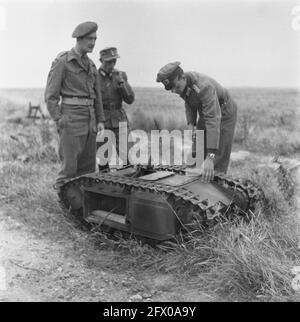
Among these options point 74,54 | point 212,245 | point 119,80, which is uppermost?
point 74,54

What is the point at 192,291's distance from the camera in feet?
12.1

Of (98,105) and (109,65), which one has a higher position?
(109,65)

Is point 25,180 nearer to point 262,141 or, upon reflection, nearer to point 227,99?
point 227,99

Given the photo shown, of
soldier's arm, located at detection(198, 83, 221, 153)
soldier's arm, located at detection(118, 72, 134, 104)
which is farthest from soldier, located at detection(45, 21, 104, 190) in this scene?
soldier's arm, located at detection(198, 83, 221, 153)

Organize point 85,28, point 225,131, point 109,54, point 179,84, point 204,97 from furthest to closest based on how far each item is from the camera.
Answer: point 109,54
point 225,131
point 85,28
point 204,97
point 179,84

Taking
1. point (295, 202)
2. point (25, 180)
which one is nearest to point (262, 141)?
point (295, 202)

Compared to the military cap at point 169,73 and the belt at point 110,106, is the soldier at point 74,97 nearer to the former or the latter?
the belt at point 110,106

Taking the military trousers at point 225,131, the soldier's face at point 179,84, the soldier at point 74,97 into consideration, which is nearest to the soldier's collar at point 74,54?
the soldier at point 74,97

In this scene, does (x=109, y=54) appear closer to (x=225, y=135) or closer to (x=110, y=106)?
(x=110, y=106)

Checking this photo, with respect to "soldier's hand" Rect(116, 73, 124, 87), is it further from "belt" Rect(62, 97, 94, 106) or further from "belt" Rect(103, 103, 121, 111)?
"belt" Rect(62, 97, 94, 106)

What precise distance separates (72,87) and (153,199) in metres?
1.94

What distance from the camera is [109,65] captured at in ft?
20.4

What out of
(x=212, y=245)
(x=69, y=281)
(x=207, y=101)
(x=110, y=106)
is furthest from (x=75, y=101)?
(x=212, y=245)

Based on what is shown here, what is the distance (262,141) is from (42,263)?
735cm
